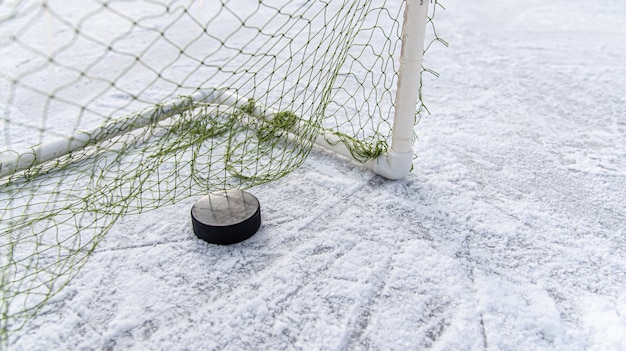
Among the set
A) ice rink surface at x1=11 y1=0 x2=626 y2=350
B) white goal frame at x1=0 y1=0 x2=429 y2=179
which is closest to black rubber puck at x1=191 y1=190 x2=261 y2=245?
ice rink surface at x1=11 y1=0 x2=626 y2=350

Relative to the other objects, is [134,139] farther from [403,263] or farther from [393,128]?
[403,263]

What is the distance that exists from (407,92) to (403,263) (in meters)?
0.61

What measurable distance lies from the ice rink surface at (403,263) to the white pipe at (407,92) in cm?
7

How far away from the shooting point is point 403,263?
155cm

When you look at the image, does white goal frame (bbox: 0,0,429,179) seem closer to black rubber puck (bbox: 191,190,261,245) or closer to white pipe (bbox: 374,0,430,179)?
white pipe (bbox: 374,0,430,179)

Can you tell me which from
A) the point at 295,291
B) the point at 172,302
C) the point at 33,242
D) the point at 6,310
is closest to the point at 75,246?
the point at 33,242

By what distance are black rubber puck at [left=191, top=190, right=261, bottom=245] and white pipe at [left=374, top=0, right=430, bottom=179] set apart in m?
0.56

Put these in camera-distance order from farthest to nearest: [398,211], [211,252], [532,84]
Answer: [532,84] < [398,211] < [211,252]

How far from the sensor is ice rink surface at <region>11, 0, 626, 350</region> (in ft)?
4.34

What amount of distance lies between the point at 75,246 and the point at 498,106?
2094 mm

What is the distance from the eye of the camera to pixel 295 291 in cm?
145

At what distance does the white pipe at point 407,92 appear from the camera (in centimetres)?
165

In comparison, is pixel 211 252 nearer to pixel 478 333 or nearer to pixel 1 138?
pixel 478 333

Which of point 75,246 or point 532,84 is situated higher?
point 532,84
